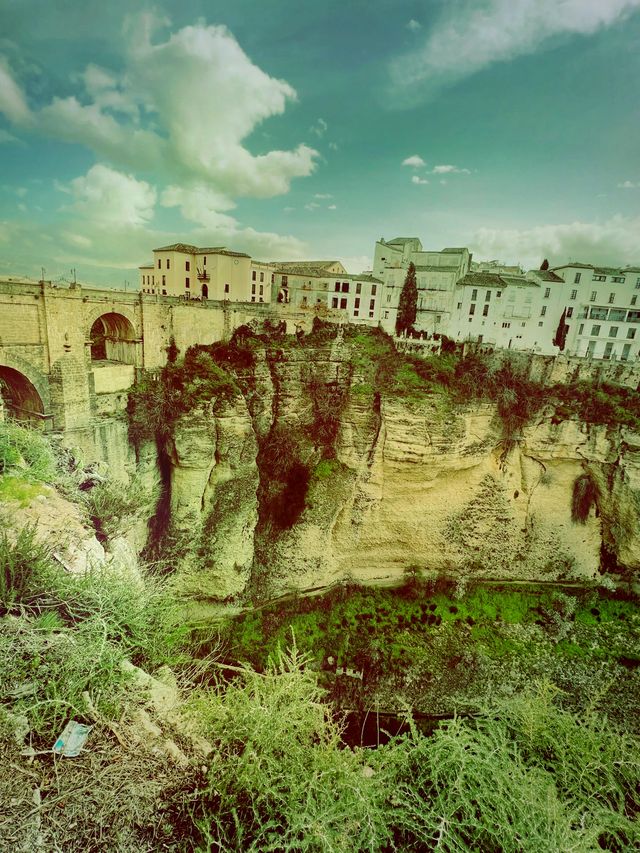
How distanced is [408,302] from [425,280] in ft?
6.94

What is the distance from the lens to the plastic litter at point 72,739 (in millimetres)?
3156

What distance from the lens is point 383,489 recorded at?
62.0ft

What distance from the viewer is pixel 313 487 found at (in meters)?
17.9

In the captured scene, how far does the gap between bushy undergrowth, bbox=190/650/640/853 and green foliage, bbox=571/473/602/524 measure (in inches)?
719

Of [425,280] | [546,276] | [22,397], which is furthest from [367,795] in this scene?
[546,276]

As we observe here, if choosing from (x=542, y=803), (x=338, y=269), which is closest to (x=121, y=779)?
(x=542, y=803)

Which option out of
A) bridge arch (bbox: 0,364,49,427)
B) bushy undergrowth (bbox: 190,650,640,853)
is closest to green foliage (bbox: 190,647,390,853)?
bushy undergrowth (bbox: 190,650,640,853)

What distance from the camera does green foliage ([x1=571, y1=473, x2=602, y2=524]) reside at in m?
20.3

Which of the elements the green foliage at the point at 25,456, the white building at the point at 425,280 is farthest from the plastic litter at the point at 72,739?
the white building at the point at 425,280

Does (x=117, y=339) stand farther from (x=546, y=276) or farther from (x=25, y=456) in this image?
(x=546, y=276)

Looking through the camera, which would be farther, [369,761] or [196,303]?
[196,303]

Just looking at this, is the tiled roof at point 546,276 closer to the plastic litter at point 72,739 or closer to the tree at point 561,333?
the tree at point 561,333

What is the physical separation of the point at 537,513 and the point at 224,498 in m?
15.7

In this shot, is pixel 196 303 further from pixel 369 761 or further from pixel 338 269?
pixel 369 761
